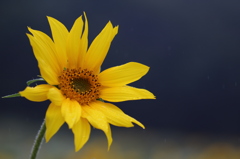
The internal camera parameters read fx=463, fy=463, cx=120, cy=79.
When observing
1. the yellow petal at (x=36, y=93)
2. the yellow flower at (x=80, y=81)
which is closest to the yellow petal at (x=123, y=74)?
the yellow flower at (x=80, y=81)

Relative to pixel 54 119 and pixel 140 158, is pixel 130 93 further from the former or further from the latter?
pixel 140 158

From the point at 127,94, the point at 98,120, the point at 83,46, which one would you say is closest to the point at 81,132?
the point at 98,120

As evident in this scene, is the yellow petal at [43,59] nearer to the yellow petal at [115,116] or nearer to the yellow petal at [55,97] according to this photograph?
the yellow petal at [55,97]

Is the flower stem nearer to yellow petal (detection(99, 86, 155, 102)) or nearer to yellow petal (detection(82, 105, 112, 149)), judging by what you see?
yellow petal (detection(82, 105, 112, 149))

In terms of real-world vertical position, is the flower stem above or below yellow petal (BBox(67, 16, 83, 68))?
below

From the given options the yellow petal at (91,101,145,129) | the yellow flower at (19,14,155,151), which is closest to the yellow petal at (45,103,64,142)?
the yellow flower at (19,14,155,151)

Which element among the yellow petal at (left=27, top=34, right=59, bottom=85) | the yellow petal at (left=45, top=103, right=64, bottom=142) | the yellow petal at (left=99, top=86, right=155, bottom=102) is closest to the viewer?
the yellow petal at (left=45, top=103, right=64, bottom=142)

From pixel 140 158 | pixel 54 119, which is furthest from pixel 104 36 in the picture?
pixel 140 158
